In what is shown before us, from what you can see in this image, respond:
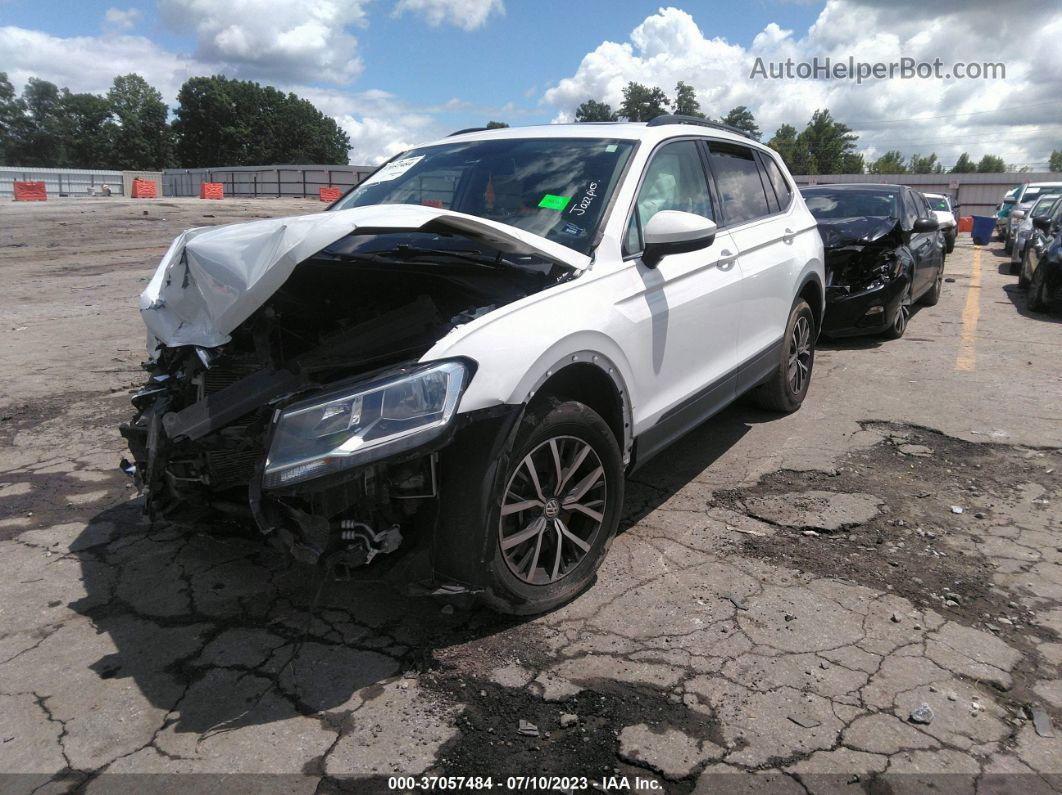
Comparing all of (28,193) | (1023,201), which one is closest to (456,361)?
(1023,201)

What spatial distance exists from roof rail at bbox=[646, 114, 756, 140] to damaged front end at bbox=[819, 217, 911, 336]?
3.04m

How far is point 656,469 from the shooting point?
475cm

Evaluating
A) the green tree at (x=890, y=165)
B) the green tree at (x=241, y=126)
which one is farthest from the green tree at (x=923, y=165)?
the green tree at (x=241, y=126)

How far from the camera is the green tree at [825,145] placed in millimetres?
83750

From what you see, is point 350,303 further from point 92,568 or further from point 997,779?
point 997,779

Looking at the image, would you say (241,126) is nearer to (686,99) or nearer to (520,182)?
Result: (686,99)

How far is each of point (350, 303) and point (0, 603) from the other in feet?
6.44

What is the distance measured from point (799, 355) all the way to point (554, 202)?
2.93 metres

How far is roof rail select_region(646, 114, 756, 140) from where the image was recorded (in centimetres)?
421

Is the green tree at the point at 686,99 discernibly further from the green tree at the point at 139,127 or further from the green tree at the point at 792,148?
the green tree at the point at 139,127

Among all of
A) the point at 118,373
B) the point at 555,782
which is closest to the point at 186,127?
the point at 118,373

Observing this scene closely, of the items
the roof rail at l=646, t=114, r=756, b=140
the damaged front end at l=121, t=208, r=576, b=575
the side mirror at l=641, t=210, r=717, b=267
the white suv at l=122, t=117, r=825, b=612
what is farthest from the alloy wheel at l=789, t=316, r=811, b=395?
the damaged front end at l=121, t=208, r=576, b=575

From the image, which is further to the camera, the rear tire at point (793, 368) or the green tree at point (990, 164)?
the green tree at point (990, 164)

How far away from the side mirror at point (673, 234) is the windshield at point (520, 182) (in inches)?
10.3
